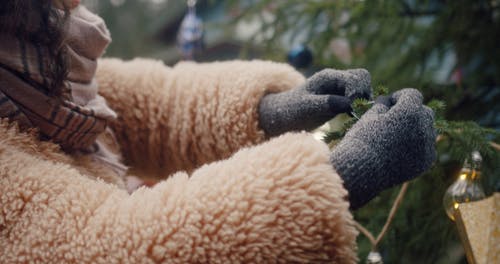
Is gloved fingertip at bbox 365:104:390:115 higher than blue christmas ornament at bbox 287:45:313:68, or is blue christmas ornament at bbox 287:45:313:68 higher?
gloved fingertip at bbox 365:104:390:115

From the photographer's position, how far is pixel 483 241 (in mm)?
485

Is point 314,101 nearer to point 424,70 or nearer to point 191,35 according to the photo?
point 424,70

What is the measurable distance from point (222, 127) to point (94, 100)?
19cm

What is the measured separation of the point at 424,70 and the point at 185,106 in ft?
2.06

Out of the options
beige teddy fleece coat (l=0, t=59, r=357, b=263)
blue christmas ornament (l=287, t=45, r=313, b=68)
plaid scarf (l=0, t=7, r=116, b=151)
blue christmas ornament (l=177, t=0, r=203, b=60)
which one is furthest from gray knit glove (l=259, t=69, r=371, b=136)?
blue christmas ornament (l=177, t=0, r=203, b=60)

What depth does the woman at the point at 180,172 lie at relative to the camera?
39cm

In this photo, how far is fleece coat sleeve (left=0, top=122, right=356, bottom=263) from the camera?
39 cm

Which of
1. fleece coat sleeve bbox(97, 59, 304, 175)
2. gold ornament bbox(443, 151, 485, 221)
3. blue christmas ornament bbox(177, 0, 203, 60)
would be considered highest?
gold ornament bbox(443, 151, 485, 221)

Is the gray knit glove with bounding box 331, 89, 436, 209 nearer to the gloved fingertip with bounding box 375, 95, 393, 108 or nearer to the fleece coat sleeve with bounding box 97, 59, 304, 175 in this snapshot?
the gloved fingertip with bounding box 375, 95, 393, 108

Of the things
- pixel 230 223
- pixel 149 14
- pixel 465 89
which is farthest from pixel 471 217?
pixel 149 14

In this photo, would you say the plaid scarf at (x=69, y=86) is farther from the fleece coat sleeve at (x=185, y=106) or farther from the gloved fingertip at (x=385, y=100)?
the gloved fingertip at (x=385, y=100)

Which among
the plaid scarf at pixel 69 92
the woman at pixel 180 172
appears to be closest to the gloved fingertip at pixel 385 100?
the woman at pixel 180 172

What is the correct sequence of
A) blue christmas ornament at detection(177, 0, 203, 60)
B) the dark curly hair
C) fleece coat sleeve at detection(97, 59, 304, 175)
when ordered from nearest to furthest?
the dark curly hair
fleece coat sleeve at detection(97, 59, 304, 175)
blue christmas ornament at detection(177, 0, 203, 60)

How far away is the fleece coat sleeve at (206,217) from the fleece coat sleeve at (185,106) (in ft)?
0.80
